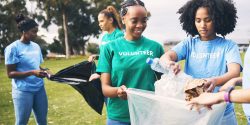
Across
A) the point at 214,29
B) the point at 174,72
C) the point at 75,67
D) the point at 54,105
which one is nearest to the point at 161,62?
the point at 174,72

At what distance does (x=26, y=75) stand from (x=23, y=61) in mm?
244

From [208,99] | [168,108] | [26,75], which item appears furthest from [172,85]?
[26,75]

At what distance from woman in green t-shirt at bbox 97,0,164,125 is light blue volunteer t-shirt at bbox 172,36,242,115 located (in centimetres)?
29

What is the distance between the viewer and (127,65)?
9.68ft

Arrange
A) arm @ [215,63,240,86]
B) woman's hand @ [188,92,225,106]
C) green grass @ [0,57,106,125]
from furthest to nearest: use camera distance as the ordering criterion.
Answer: green grass @ [0,57,106,125]
arm @ [215,63,240,86]
woman's hand @ [188,92,225,106]

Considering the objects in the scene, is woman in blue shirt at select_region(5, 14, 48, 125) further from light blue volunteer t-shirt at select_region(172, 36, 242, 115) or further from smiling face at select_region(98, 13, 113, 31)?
light blue volunteer t-shirt at select_region(172, 36, 242, 115)

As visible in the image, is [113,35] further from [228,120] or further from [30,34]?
[228,120]

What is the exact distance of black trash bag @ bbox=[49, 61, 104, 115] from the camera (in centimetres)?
351

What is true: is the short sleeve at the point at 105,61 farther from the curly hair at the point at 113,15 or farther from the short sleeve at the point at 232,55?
the curly hair at the point at 113,15


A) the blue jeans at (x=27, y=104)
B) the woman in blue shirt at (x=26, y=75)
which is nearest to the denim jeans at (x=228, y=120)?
the woman in blue shirt at (x=26, y=75)

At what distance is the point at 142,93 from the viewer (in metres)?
2.46

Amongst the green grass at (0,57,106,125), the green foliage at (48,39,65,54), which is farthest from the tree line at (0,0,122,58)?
the green grass at (0,57,106,125)

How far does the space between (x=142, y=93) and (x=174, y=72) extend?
266 millimetres

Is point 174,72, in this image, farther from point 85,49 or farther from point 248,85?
point 85,49
